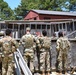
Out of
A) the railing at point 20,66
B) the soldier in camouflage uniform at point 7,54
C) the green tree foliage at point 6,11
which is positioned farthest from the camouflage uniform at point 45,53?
the green tree foliage at point 6,11

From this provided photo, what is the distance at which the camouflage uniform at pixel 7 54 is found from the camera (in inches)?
395

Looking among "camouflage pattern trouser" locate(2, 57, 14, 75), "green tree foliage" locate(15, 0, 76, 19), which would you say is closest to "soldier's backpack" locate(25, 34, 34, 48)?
"camouflage pattern trouser" locate(2, 57, 14, 75)

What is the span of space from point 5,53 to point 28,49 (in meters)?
1.88

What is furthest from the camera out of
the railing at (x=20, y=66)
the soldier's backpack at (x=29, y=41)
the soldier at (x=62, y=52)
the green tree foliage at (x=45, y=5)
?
the green tree foliage at (x=45, y=5)

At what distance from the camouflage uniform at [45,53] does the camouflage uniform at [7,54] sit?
2502 millimetres

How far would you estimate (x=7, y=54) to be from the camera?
396 inches

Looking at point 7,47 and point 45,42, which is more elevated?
point 7,47

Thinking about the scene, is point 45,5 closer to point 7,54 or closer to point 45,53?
point 45,53

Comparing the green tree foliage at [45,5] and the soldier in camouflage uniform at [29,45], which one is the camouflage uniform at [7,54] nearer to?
the soldier in camouflage uniform at [29,45]

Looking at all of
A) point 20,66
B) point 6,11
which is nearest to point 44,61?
point 20,66

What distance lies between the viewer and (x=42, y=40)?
1240 cm

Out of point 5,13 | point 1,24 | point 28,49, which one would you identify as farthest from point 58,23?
point 5,13

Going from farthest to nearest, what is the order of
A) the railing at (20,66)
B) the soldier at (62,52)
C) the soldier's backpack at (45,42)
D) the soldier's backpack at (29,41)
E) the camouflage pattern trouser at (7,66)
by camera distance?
1. the soldier at (62,52)
2. the soldier's backpack at (45,42)
3. the soldier's backpack at (29,41)
4. the railing at (20,66)
5. the camouflage pattern trouser at (7,66)

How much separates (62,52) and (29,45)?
193cm
